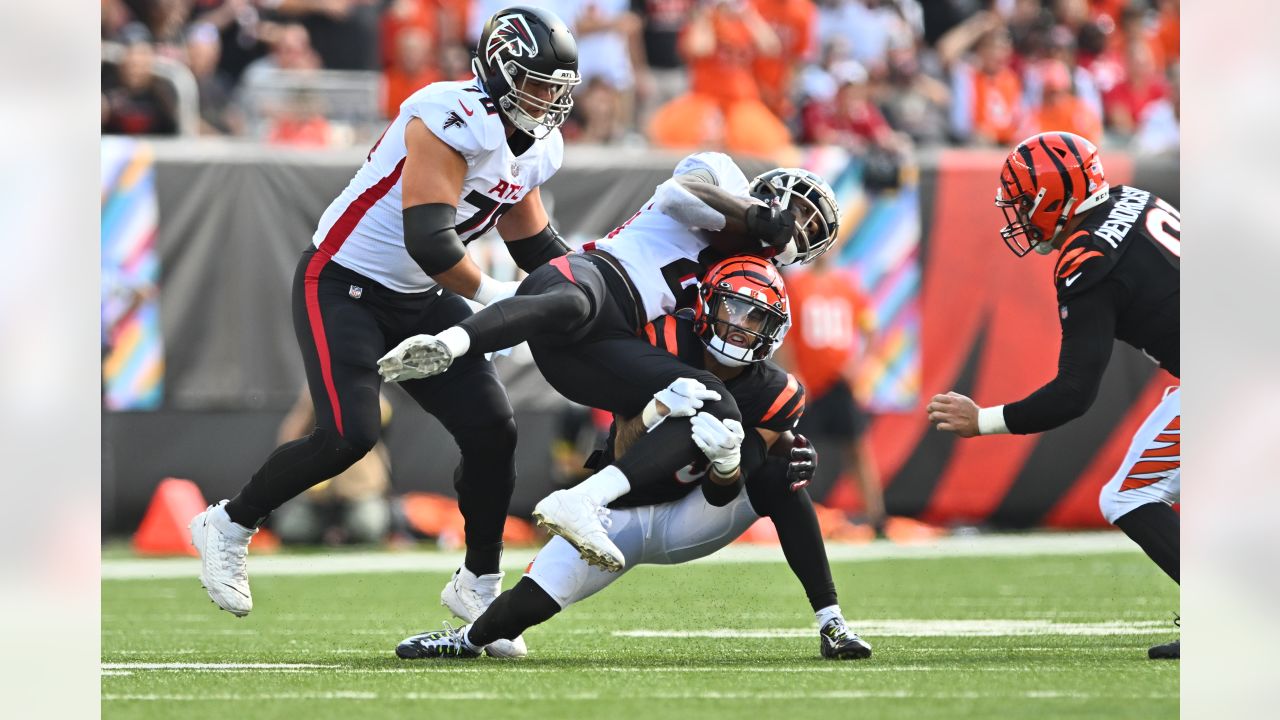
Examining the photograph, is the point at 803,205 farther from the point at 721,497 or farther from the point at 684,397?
the point at 721,497

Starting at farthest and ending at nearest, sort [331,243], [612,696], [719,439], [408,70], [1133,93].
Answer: [1133,93], [408,70], [331,243], [719,439], [612,696]

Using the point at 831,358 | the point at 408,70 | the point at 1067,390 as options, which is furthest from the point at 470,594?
the point at 408,70

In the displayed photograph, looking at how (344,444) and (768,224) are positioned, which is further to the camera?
(344,444)

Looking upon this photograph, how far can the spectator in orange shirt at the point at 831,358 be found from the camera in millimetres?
10195

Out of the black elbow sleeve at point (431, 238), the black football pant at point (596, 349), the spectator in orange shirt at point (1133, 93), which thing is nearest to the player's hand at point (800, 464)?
the black football pant at point (596, 349)

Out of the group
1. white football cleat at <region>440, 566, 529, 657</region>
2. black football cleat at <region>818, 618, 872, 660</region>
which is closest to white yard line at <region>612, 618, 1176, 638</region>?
white football cleat at <region>440, 566, 529, 657</region>

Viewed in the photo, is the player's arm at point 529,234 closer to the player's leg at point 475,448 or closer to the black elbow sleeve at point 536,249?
the black elbow sleeve at point 536,249

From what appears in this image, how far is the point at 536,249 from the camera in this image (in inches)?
210

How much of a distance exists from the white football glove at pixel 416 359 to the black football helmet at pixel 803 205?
3.92 feet

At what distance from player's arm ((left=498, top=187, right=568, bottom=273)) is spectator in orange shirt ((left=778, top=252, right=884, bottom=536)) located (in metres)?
4.95

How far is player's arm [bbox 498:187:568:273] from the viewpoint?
208 inches

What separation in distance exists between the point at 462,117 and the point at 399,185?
0.97ft
